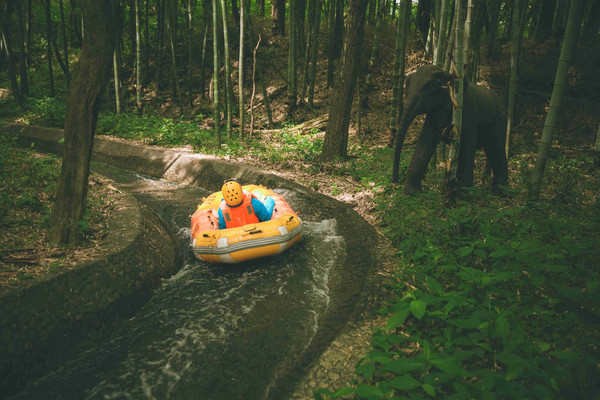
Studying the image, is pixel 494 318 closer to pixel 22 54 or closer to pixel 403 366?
pixel 403 366

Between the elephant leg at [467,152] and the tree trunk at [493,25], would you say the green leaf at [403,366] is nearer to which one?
the elephant leg at [467,152]

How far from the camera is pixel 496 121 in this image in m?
5.46

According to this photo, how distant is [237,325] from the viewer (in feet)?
11.6

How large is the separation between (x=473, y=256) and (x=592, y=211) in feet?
5.45

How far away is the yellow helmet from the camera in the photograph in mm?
4930

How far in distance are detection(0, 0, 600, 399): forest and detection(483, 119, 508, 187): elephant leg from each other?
24 millimetres

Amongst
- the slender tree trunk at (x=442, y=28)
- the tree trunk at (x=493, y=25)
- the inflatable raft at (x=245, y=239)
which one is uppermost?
the tree trunk at (x=493, y=25)

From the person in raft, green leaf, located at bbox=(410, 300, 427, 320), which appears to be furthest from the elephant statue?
green leaf, located at bbox=(410, 300, 427, 320)

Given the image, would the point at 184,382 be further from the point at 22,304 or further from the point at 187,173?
the point at 187,173

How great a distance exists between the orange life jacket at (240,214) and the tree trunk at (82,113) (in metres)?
1.85

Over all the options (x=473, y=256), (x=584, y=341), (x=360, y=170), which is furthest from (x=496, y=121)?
(x=584, y=341)

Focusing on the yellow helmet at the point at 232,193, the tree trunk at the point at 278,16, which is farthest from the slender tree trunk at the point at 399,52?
the tree trunk at the point at 278,16

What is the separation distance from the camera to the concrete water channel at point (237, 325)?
109 inches

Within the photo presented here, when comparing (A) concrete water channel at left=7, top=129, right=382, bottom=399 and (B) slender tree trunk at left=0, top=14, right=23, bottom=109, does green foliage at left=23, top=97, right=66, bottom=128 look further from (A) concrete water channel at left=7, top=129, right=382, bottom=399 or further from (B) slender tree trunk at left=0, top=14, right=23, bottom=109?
(A) concrete water channel at left=7, top=129, right=382, bottom=399
